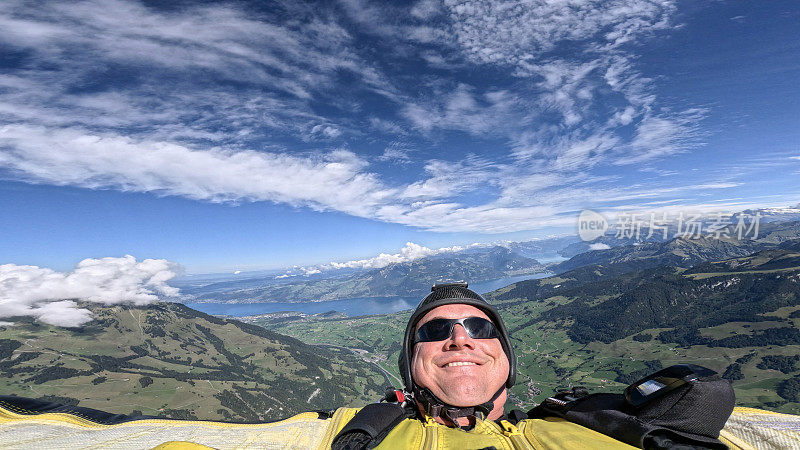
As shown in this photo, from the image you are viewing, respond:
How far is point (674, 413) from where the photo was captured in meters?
3.25

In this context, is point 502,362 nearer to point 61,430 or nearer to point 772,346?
point 61,430

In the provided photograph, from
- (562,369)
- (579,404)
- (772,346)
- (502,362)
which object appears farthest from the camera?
(562,369)

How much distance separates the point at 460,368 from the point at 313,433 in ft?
8.22

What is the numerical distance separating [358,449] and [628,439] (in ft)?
9.59

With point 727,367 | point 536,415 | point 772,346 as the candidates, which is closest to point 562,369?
point 727,367

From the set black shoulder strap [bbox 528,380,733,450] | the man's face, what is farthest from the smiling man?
black shoulder strap [bbox 528,380,733,450]

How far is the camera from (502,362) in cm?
554

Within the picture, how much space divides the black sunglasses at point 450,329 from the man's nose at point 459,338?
2.6 inches

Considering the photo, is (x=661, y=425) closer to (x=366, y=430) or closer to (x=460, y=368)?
(x=460, y=368)

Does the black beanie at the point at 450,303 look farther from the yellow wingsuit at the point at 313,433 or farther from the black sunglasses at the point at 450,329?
the yellow wingsuit at the point at 313,433

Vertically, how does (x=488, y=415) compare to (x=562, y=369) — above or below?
above

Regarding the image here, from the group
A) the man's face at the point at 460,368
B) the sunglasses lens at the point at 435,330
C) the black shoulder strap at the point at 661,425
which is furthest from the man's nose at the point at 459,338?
the black shoulder strap at the point at 661,425

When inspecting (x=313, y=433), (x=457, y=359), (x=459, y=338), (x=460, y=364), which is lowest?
(x=313, y=433)

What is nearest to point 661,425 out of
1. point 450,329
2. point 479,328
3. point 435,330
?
point 479,328
